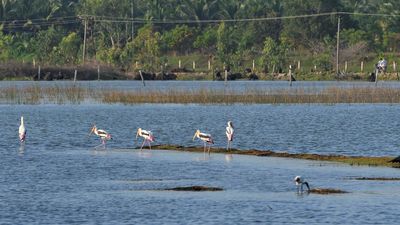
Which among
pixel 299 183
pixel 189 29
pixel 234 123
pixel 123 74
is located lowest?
pixel 234 123

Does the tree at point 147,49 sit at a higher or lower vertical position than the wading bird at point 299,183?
higher

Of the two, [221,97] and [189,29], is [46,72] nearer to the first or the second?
[189,29]

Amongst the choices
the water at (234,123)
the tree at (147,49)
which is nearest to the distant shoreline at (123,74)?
the tree at (147,49)

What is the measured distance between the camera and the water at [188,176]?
29328 millimetres

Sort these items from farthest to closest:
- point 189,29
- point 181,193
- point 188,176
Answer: point 189,29 < point 188,176 < point 181,193

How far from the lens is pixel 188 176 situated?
122ft

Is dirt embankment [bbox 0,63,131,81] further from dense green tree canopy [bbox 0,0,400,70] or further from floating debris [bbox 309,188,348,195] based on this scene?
floating debris [bbox 309,188,348,195]

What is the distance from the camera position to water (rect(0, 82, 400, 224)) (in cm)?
2933

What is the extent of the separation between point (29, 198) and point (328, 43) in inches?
4310

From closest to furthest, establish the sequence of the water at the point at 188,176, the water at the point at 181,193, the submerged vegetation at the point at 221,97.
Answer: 1. the water at the point at 181,193
2. the water at the point at 188,176
3. the submerged vegetation at the point at 221,97

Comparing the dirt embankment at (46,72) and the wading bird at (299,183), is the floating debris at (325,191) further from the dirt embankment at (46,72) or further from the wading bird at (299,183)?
the dirt embankment at (46,72)

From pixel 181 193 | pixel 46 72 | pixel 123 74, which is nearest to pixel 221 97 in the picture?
pixel 46 72

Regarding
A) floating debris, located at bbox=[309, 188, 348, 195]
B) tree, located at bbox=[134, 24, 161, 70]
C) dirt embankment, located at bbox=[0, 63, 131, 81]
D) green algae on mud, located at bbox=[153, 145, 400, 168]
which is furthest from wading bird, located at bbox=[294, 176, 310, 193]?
tree, located at bbox=[134, 24, 161, 70]

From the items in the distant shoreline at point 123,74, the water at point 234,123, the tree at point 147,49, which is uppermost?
the tree at point 147,49
